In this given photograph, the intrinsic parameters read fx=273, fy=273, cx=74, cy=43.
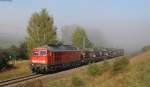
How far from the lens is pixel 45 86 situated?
914 inches

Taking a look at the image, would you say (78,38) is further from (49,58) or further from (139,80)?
(139,80)

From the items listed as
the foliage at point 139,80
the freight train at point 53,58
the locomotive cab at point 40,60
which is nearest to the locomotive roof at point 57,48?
the freight train at point 53,58

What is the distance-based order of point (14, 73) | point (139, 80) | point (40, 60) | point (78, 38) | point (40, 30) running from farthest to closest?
1. point (78, 38)
2. point (40, 30)
3. point (14, 73)
4. point (40, 60)
5. point (139, 80)

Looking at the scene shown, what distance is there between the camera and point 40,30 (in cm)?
5600

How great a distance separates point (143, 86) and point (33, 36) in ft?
137

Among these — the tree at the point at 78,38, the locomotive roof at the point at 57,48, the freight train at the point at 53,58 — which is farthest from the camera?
the tree at the point at 78,38

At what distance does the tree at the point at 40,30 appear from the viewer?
53.9m

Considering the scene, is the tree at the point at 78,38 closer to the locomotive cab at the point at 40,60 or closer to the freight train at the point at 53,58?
the freight train at the point at 53,58

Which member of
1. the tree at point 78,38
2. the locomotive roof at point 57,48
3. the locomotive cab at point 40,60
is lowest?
the locomotive cab at point 40,60

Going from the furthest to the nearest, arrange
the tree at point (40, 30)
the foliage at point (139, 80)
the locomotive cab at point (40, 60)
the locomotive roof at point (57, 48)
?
the tree at point (40, 30) < the locomotive roof at point (57, 48) < the locomotive cab at point (40, 60) < the foliage at point (139, 80)

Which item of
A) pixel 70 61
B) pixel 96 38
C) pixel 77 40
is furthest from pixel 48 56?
pixel 96 38

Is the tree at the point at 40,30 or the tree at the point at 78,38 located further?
the tree at the point at 78,38

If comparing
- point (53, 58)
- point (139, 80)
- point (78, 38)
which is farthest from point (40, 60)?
point (78, 38)

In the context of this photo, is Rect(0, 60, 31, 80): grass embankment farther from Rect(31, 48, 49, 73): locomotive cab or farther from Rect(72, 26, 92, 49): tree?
Rect(72, 26, 92, 49): tree
